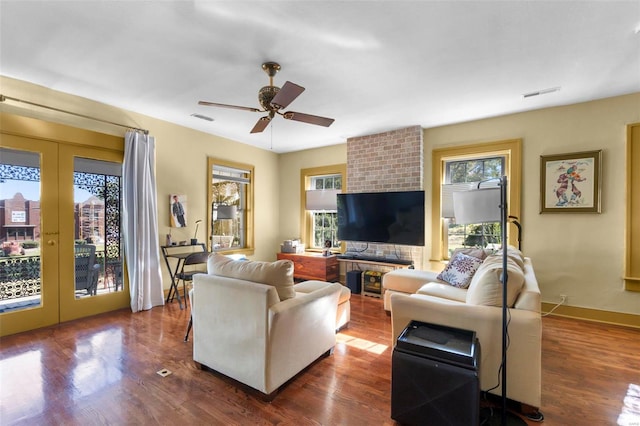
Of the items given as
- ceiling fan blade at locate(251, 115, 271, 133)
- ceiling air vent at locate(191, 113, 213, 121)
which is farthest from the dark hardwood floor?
ceiling air vent at locate(191, 113, 213, 121)

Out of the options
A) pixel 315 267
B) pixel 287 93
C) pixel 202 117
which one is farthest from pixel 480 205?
pixel 202 117

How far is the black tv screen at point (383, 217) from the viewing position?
170 inches

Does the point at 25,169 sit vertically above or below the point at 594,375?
above

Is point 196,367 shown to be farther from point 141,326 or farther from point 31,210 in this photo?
point 31,210

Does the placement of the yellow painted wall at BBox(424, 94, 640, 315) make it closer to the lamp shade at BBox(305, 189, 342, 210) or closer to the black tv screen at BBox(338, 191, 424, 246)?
the black tv screen at BBox(338, 191, 424, 246)

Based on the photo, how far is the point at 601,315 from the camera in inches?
133

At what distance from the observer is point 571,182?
138 inches

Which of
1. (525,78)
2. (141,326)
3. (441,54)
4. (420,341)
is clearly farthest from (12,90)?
(525,78)

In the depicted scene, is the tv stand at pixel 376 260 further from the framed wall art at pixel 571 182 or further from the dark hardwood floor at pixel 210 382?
the framed wall art at pixel 571 182

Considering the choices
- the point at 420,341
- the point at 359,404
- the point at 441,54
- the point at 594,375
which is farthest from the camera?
the point at 441,54

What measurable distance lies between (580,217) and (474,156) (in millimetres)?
1449

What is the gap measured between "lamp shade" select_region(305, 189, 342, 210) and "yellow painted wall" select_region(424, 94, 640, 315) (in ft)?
8.83

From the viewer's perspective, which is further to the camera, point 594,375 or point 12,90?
point 12,90

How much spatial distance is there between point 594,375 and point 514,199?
218 centimetres
